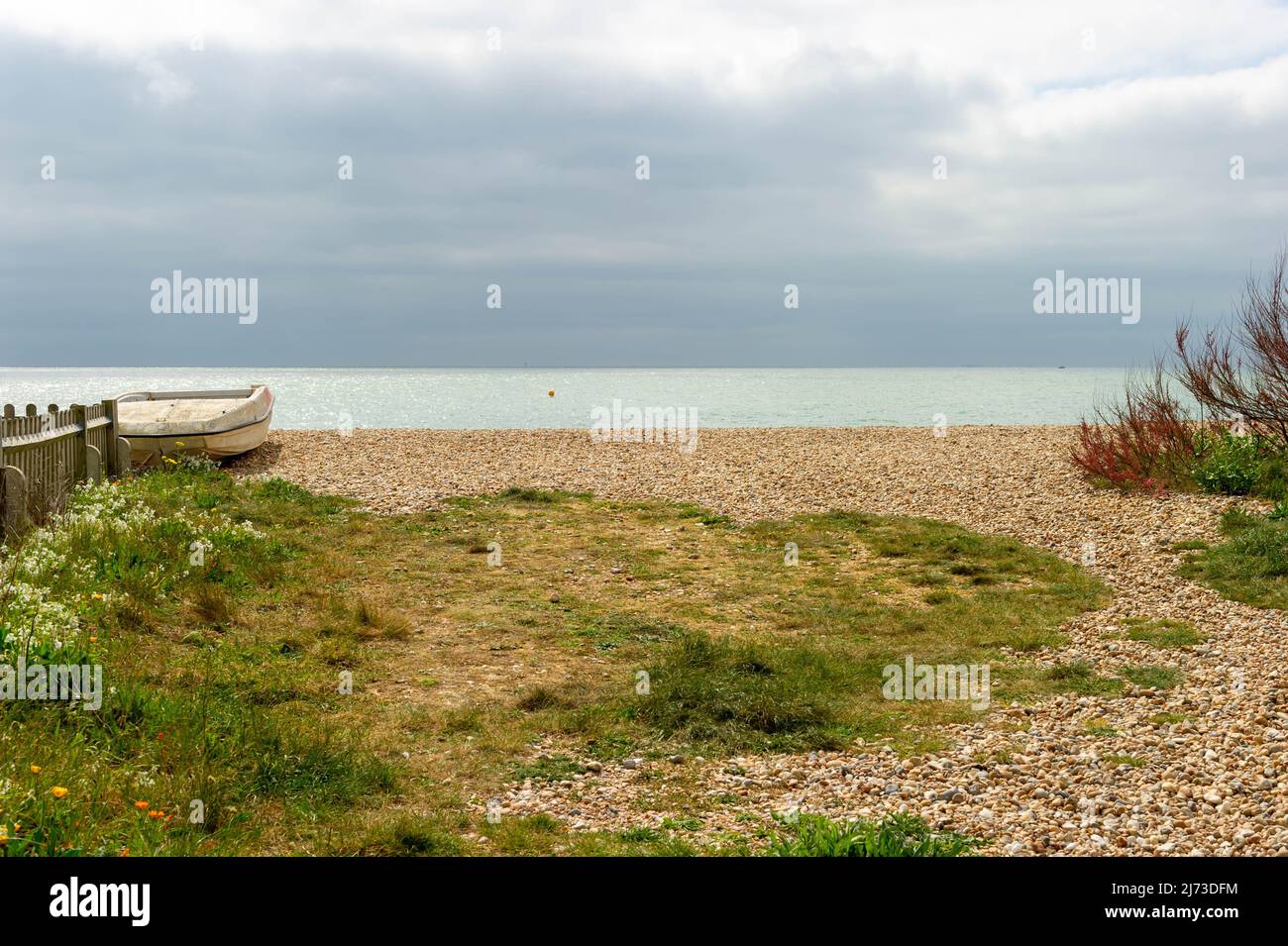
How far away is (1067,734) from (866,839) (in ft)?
8.96

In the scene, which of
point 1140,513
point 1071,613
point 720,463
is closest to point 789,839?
point 1071,613

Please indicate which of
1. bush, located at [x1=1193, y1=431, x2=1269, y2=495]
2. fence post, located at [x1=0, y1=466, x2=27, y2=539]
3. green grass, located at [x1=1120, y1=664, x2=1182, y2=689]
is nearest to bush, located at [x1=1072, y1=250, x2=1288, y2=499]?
bush, located at [x1=1193, y1=431, x2=1269, y2=495]

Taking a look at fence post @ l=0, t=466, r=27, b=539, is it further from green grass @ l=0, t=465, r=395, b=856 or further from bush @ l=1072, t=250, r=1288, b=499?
bush @ l=1072, t=250, r=1288, b=499

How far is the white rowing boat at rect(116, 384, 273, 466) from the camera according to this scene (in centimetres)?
1650

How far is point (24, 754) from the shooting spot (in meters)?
4.84

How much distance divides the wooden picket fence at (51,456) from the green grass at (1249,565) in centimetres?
1225

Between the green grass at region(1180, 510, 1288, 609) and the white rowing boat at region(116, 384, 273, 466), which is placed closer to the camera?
the green grass at region(1180, 510, 1288, 609)

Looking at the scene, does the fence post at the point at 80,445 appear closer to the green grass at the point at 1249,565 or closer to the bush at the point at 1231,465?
the green grass at the point at 1249,565

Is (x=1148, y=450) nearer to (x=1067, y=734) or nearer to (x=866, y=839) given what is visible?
(x=1067, y=734)

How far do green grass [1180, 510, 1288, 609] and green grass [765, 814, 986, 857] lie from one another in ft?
20.9

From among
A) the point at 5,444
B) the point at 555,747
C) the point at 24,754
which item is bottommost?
the point at 555,747

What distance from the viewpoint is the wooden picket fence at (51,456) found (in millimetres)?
9891
